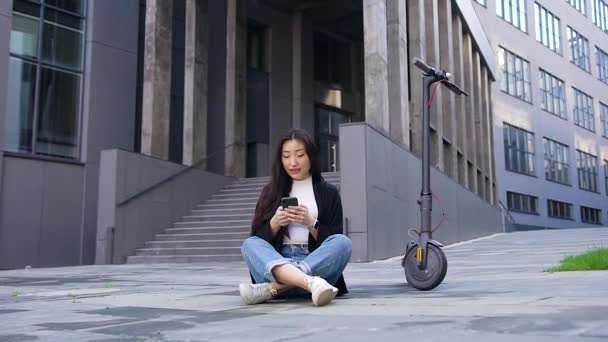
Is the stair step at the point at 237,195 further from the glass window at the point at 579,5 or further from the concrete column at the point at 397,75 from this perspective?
the glass window at the point at 579,5

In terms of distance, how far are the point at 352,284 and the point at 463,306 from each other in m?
2.66

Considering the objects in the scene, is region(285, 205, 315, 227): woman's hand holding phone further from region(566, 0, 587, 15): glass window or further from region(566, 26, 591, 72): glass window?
region(566, 0, 587, 15): glass window

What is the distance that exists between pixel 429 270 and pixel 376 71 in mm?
8335

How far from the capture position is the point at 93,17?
655 inches

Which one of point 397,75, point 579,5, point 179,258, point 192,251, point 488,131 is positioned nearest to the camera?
point 179,258

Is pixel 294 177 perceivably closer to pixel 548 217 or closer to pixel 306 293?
pixel 306 293

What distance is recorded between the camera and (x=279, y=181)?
4.55m

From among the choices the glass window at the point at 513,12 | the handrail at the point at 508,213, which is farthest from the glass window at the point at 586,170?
the handrail at the point at 508,213

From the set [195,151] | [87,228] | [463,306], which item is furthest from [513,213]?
[463,306]

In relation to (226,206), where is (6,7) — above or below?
above

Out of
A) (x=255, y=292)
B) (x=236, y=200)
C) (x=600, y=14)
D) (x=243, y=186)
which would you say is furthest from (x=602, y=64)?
(x=255, y=292)

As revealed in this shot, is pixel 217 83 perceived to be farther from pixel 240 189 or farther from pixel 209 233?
pixel 209 233

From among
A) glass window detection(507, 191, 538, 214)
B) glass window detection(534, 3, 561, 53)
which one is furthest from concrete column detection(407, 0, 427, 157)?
glass window detection(534, 3, 561, 53)

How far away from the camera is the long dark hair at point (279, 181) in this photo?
4.50m
